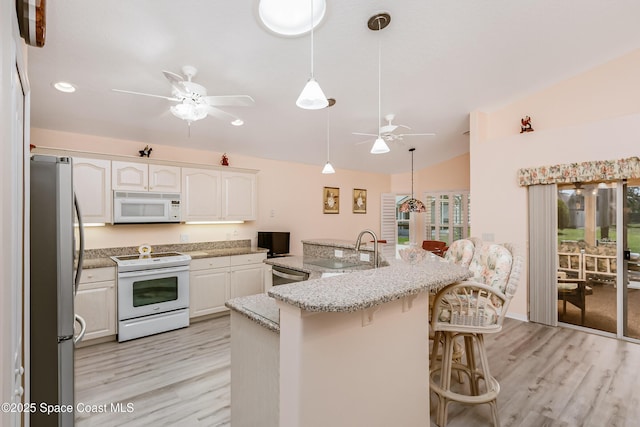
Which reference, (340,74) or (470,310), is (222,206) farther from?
(470,310)

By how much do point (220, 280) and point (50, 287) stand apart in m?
2.64

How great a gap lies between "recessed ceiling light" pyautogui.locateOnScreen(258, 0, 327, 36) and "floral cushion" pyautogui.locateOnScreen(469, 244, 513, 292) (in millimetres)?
2192

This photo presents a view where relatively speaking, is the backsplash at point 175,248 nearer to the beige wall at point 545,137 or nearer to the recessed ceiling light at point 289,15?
the recessed ceiling light at point 289,15

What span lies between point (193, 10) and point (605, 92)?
4.52m

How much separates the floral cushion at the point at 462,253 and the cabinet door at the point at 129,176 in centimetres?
359

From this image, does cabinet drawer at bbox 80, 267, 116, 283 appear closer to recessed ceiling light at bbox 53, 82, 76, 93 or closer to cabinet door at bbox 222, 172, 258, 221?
cabinet door at bbox 222, 172, 258, 221

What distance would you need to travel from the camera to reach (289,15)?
2383mm

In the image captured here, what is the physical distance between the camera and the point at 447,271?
1703 mm

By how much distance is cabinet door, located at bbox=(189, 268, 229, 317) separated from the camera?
3859 millimetres

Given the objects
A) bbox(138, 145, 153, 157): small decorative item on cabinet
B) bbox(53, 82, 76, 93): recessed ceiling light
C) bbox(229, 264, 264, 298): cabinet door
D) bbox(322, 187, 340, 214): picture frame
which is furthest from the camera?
bbox(322, 187, 340, 214): picture frame

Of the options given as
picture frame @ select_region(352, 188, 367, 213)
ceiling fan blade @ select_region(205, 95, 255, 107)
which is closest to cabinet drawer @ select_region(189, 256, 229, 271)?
ceiling fan blade @ select_region(205, 95, 255, 107)

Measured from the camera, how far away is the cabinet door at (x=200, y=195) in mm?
4031

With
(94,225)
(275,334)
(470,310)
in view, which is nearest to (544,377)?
(470,310)

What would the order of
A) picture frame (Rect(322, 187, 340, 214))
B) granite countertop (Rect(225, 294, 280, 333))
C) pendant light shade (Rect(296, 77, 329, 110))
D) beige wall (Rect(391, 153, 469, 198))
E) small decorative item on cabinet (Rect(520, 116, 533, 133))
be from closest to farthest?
granite countertop (Rect(225, 294, 280, 333)) → pendant light shade (Rect(296, 77, 329, 110)) → small decorative item on cabinet (Rect(520, 116, 533, 133)) → picture frame (Rect(322, 187, 340, 214)) → beige wall (Rect(391, 153, 469, 198))
